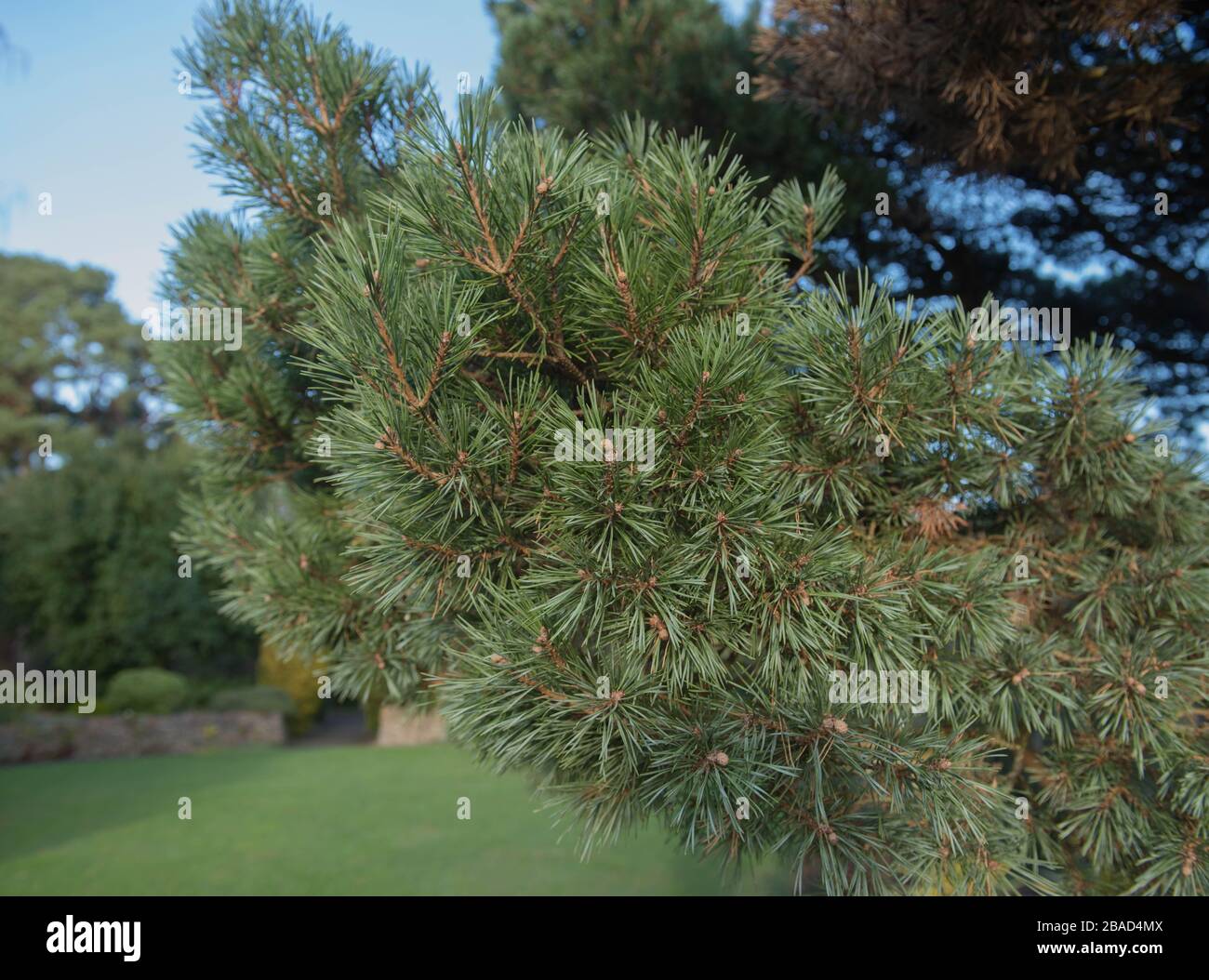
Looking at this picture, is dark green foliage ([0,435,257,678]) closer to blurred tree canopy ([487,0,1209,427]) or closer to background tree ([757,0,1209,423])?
blurred tree canopy ([487,0,1209,427])

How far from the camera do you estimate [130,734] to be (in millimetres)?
9328

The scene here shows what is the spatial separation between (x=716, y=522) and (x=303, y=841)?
17.5 ft

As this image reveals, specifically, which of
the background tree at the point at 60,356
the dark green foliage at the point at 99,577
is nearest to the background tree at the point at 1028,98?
the dark green foliage at the point at 99,577

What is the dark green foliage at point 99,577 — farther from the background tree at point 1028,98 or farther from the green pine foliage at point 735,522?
the green pine foliage at point 735,522

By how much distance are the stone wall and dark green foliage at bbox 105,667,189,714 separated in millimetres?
217

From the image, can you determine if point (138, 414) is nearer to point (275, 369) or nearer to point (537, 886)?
point (537, 886)

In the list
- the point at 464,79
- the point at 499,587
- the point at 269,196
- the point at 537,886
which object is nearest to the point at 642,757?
the point at 499,587

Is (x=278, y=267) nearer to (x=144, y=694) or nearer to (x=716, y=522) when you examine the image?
(x=716, y=522)

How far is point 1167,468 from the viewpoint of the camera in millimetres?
1918

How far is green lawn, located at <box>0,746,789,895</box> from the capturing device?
473 cm

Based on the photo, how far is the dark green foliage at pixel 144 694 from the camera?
9719 mm

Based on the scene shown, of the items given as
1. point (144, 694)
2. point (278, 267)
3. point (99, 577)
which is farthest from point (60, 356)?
point (278, 267)

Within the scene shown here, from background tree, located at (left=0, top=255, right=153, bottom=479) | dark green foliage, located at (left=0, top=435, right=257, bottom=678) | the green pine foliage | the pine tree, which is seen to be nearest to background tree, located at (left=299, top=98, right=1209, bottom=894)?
the green pine foliage

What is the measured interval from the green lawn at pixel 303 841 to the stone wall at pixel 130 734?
0.81m
